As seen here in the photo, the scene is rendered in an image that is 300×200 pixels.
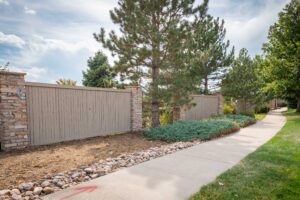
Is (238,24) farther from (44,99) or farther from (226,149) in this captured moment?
(44,99)

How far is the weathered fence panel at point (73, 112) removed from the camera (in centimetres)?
580

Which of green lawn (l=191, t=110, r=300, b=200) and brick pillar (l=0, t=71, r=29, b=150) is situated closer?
green lawn (l=191, t=110, r=300, b=200)

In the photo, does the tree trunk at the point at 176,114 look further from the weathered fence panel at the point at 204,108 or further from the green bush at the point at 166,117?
the weathered fence panel at the point at 204,108

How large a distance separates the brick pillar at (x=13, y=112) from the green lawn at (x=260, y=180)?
4763mm

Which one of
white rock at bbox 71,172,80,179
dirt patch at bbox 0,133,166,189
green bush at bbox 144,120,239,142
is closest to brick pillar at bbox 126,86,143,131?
green bush at bbox 144,120,239,142

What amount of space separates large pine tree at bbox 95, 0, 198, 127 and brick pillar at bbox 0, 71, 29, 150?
3.92 metres

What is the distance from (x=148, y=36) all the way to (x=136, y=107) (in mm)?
2877

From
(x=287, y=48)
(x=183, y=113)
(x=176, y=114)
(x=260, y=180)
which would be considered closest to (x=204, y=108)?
(x=183, y=113)

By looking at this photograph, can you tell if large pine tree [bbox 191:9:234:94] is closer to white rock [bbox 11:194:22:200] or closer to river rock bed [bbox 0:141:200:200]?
river rock bed [bbox 0:141:200:200]

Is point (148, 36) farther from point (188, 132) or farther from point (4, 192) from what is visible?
point (4, 192)

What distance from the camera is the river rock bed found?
2.98 m

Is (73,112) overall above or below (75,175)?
above

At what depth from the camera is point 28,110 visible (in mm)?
5625

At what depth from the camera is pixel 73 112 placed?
6.62 meters
